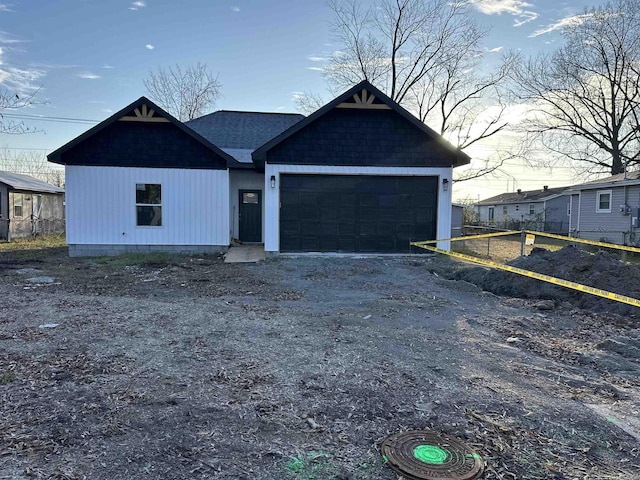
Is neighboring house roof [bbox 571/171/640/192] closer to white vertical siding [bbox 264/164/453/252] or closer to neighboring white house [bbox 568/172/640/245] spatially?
neighboring white house [bbox 568/172/640/245]

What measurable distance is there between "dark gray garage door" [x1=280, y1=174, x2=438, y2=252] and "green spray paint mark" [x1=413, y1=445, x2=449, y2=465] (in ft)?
33.0

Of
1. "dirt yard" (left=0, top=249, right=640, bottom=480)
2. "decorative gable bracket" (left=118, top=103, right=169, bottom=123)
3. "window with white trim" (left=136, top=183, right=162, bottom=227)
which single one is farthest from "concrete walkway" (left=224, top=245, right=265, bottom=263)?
"decorative gable bracket" (left=118, top=103, right=169, bottom=123)

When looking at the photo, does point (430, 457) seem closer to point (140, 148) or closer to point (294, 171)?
point (294, 171)

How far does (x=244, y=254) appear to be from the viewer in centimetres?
1253

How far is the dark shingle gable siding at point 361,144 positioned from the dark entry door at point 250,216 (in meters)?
3.22

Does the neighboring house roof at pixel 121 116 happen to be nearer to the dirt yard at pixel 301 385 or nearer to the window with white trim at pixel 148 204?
the window with white trim at pixel 148 204

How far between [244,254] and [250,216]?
3043 mm

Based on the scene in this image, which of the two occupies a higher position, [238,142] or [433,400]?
[238,142]

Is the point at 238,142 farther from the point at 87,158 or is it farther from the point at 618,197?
the point at 618,197

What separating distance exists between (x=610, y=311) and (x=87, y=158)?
13957mm

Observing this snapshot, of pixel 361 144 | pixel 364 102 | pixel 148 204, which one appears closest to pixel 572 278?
pixel 361 144

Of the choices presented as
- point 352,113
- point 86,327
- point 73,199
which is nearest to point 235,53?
point 352,113

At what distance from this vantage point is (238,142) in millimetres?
16594

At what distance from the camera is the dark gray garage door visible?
12.4m
